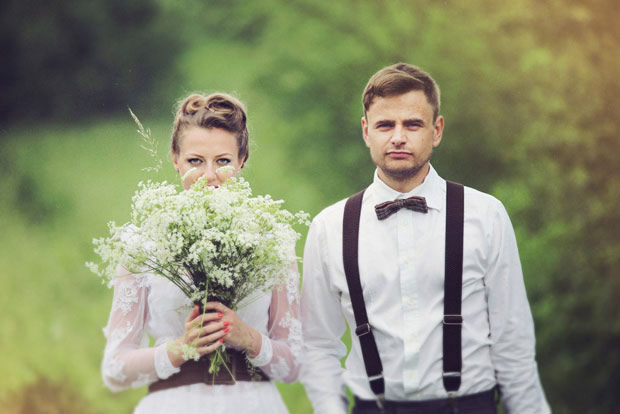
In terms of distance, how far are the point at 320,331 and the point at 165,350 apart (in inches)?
22.3

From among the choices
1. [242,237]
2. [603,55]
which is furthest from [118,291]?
[603,55]

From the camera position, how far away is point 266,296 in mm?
2650

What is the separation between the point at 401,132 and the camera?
258 centimetres

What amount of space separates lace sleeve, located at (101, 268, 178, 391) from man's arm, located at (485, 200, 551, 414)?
110 cm

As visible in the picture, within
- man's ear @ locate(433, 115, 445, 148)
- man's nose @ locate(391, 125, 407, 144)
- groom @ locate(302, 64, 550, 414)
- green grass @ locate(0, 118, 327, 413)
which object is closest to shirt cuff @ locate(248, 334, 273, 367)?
groom @ locate(302, 64, 550, 414)

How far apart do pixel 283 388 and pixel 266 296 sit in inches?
45.4

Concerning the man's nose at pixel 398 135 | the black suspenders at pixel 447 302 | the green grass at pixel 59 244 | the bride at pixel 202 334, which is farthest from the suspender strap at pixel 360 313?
the green grass at pixel 59 244

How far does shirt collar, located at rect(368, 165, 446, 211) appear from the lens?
2.65 m

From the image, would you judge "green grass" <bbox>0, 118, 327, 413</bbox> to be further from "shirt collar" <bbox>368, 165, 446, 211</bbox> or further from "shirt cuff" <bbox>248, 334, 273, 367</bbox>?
"shirt cuff" <bbox>248, 334, 273, 367</bbox>

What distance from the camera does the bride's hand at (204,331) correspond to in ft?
7.84

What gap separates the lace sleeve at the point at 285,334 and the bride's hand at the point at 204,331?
21cm

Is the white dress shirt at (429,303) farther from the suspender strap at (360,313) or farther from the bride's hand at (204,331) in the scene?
the bride's hand at (204,331)

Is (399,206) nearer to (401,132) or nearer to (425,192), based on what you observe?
(425,192)

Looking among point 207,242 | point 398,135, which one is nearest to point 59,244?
point 207,242
